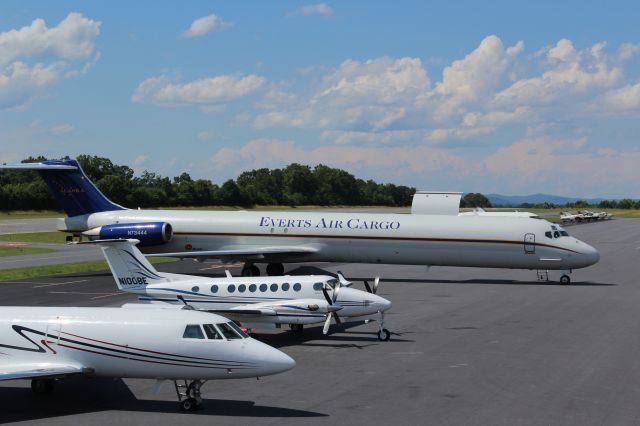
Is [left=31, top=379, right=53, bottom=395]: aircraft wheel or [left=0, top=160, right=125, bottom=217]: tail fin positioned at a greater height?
[left=0, top=160, right=125, bottom=217]: tail fin

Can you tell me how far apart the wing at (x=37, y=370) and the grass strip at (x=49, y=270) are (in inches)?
1109

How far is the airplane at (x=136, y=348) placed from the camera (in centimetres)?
1772

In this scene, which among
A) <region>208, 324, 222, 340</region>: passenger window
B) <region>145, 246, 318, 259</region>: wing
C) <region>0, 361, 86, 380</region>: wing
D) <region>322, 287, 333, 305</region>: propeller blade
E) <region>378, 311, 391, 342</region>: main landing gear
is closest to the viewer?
<region>0, 361, 86, 380</region>: wing

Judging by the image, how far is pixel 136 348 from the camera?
59.1 feet

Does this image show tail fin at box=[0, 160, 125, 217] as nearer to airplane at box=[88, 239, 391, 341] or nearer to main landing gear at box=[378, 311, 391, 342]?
airplane at box=[88, 239, 391, 341]

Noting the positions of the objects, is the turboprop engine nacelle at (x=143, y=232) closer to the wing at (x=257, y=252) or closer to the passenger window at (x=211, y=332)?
the wing at (x=257, y=252)

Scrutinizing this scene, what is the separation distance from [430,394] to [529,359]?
17.6ft

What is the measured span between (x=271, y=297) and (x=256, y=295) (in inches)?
21.7

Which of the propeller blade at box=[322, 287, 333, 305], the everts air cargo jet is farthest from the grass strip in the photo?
the propeller blade at box=[322, 287, 333, 305]

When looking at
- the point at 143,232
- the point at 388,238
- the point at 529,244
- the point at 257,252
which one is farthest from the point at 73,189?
the point at 529,244

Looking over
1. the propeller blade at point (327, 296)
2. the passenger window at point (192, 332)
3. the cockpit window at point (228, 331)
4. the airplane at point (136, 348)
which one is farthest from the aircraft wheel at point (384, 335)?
the passenger window at point (192, 332)

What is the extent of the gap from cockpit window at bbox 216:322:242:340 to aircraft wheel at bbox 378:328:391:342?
9.20 meters

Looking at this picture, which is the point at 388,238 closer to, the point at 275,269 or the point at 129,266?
the point at 275,269

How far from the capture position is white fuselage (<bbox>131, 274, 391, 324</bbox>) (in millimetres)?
A: 24891
